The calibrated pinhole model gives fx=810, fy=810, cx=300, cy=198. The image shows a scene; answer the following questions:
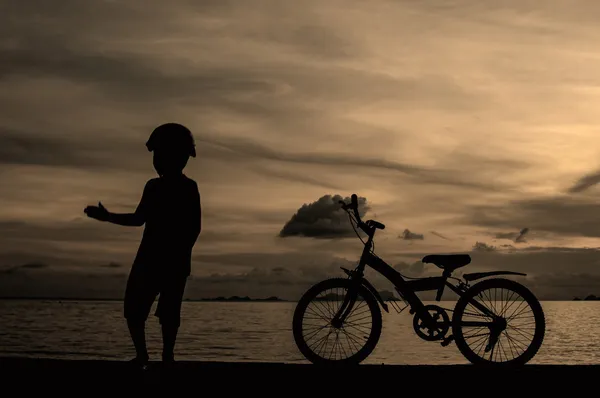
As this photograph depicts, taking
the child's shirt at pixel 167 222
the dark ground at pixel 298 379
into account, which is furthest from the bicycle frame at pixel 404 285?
the child's shirt at pixel 167 222

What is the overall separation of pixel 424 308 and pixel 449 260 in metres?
0.65

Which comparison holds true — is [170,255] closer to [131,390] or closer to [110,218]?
[110,218]

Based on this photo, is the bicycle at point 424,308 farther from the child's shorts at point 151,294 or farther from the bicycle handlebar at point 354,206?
the child's shorts at point 151,294

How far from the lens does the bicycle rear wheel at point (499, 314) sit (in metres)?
9.80

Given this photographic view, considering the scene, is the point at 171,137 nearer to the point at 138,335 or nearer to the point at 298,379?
the point at 138,335

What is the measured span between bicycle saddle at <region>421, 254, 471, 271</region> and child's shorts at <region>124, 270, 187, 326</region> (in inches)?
142

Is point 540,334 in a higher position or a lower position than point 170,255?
lower

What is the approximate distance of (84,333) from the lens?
102 metres

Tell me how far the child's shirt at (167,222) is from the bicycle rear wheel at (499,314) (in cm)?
400

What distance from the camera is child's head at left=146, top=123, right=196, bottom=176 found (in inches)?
285

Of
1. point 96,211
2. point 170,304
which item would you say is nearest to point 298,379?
point 170,304

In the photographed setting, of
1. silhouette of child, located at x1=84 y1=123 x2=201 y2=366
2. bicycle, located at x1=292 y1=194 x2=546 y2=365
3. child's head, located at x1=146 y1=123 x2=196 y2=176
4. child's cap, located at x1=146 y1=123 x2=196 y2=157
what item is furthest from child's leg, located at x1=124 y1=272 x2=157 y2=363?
bicycle, located at x1=292 y1=194 x2=546 y2=365

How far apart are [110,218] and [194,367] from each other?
237cm

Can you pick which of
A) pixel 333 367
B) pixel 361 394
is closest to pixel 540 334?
pixel 333 367
